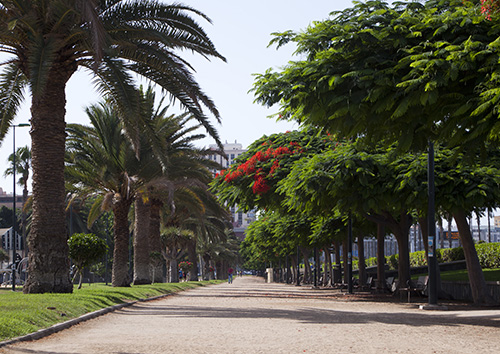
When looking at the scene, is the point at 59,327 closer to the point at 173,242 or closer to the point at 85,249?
the point at 85,249

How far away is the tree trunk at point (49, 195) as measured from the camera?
19.0m

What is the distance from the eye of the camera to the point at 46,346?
1026 cm

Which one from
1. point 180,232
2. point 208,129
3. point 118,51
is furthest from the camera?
point 180,232

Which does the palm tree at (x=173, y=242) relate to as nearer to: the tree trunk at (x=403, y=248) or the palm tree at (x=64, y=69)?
the tree trunk at (x=403, y=248)

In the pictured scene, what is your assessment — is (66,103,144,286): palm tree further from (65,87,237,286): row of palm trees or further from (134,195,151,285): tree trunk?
(134,195,151,285): tree trunk

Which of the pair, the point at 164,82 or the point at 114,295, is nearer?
the point at 164,82

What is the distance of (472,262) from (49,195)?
42.6ft

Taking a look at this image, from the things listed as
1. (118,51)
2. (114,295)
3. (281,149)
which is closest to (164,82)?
(118,51)

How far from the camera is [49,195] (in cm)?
1930

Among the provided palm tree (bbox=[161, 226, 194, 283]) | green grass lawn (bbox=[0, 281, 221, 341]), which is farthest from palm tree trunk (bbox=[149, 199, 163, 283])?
green grass lawn (bbox=[0, 281, 221, 341])

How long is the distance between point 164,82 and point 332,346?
11.9 m

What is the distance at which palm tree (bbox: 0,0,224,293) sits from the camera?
18.5m

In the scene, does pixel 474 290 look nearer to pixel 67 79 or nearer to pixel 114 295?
pixel 114 295

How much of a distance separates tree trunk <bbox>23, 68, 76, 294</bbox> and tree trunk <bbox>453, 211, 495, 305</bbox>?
11949mm
